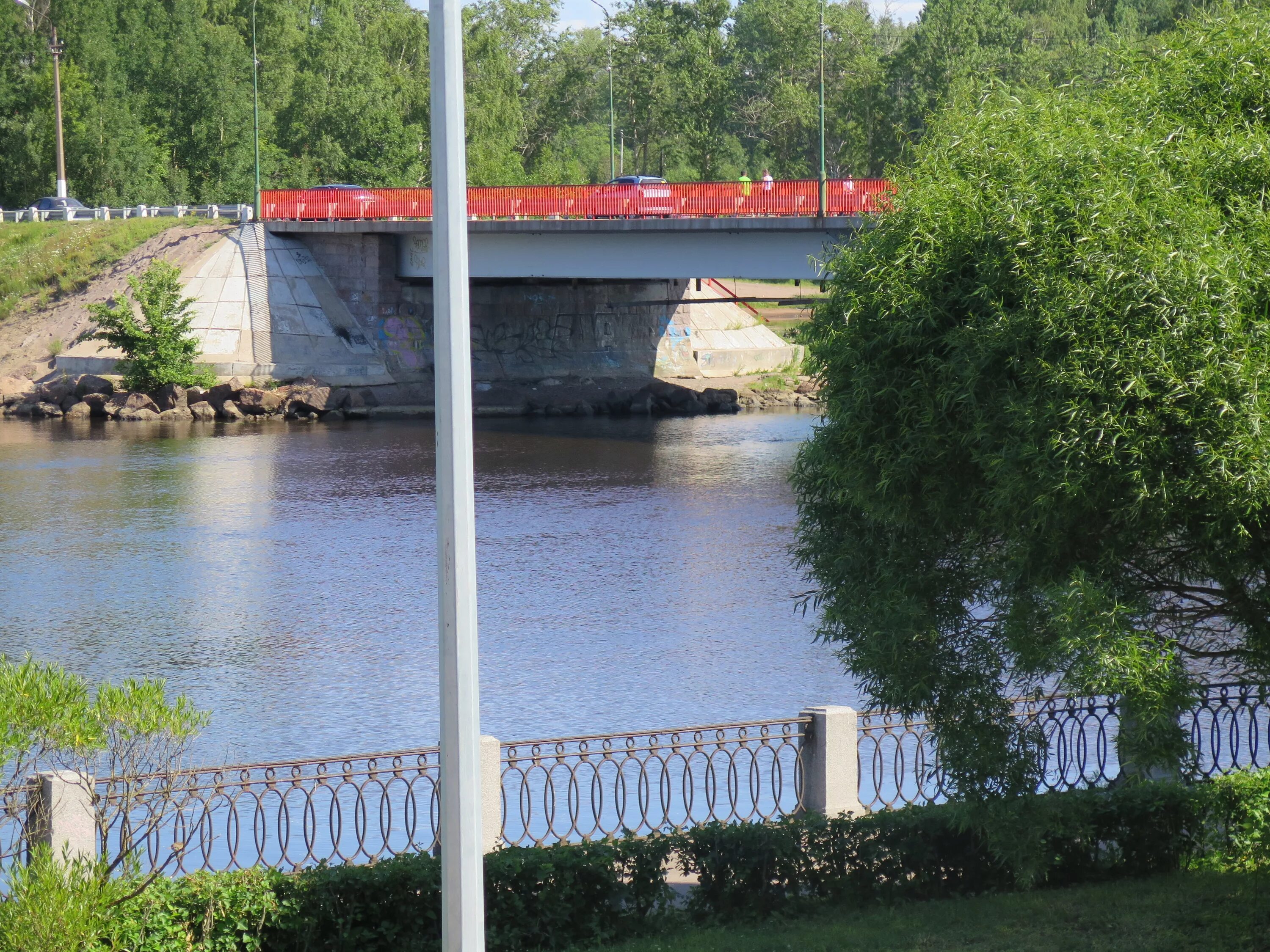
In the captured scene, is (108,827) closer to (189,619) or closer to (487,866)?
(487,866)

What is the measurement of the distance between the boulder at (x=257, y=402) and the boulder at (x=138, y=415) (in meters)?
2.77

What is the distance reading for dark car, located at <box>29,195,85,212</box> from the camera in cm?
6088

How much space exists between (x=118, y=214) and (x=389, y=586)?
4210 cm

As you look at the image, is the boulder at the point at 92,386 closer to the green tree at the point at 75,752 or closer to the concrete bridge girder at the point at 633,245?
the concrete bridge girder at the point at 633,245

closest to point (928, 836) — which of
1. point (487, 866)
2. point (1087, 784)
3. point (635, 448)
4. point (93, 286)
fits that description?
point (1087, 784)

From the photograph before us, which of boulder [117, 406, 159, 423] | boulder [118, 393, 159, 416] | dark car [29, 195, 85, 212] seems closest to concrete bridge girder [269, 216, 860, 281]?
boulder [118, 393, 159, 416]

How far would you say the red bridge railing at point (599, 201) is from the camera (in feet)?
134

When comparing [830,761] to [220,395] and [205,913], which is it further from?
[220,395]

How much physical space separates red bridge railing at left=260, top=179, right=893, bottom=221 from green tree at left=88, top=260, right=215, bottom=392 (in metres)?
5.78

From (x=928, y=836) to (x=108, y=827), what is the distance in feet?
15.9

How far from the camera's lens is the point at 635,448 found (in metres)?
43.0

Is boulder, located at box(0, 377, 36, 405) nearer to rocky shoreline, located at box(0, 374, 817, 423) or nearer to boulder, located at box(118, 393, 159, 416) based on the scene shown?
rocky shoreline, located at box(0, 374, 817, 423)

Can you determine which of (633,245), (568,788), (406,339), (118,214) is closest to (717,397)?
(633,245)

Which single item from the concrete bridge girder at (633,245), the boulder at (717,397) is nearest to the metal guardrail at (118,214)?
the concrete bridge girder at (633,245)
